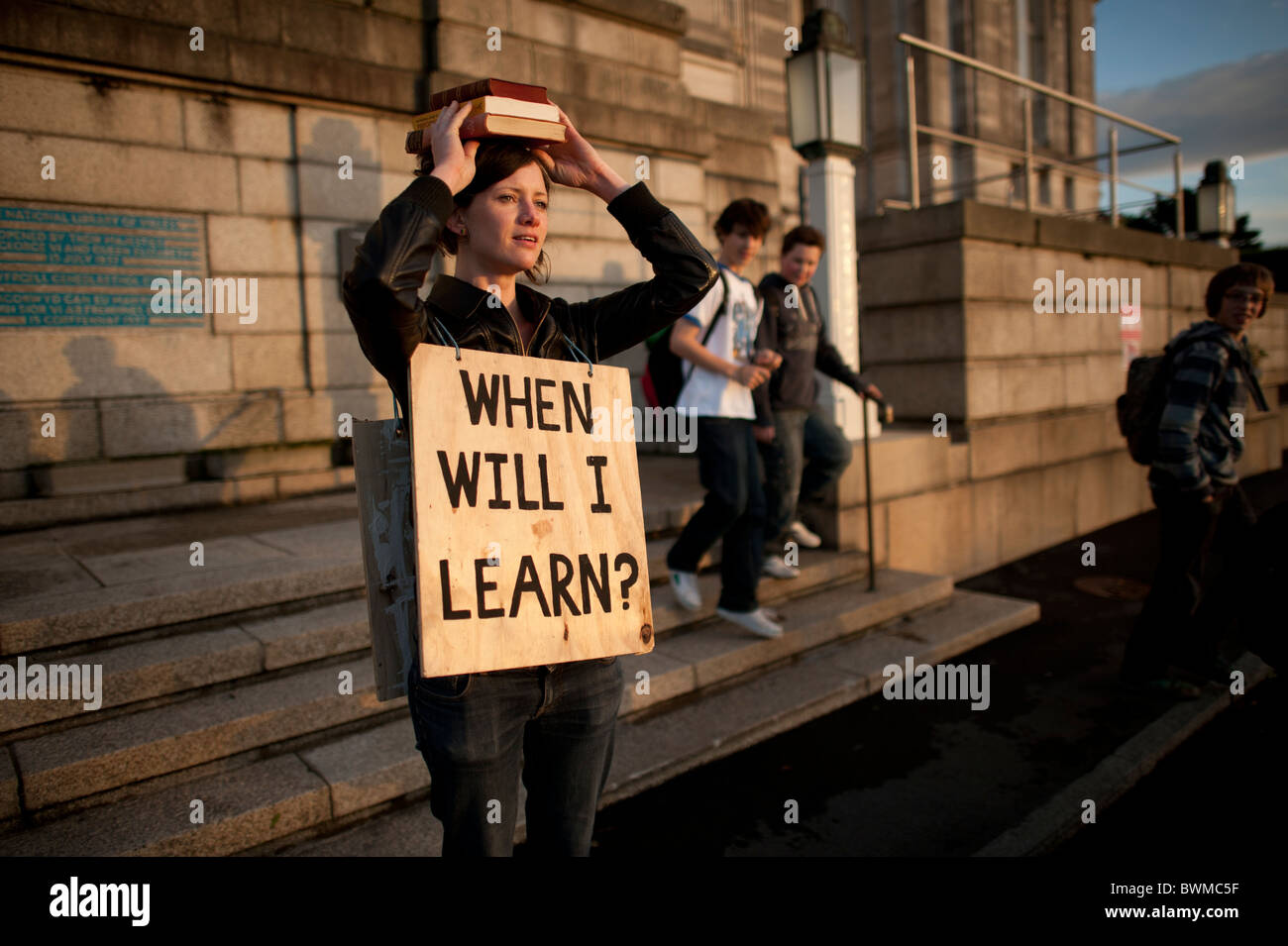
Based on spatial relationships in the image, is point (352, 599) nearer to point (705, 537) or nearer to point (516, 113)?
point (705, 537)

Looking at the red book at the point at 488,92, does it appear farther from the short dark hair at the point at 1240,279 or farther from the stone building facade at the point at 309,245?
the stone building facade at the point at 309,245

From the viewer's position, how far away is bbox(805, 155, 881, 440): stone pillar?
22.8 feet

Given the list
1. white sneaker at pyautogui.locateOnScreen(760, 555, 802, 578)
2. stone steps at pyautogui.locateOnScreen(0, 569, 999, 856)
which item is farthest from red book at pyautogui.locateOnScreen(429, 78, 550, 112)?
white sneaker at pyautogui.locateOnScreen(760, 555, 802, 578)

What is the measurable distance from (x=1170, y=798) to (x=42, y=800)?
4.44 meters

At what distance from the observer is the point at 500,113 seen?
1.77 metres

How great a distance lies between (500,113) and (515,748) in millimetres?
1337

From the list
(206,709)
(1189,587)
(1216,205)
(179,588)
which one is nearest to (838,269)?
(1189,587)

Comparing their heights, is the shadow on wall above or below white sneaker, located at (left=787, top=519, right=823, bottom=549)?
above

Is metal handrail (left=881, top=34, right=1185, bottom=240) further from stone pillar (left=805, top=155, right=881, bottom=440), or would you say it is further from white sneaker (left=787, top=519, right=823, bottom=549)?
white sneaker (left=787, top=519, right=823, bottom=549)

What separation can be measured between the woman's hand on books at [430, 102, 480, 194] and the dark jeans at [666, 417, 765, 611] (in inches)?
118

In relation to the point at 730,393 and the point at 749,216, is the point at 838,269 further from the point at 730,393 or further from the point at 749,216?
the point at 730,393

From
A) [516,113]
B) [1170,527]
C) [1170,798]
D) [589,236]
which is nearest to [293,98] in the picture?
[589,236]

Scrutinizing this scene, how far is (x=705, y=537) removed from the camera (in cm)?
484
